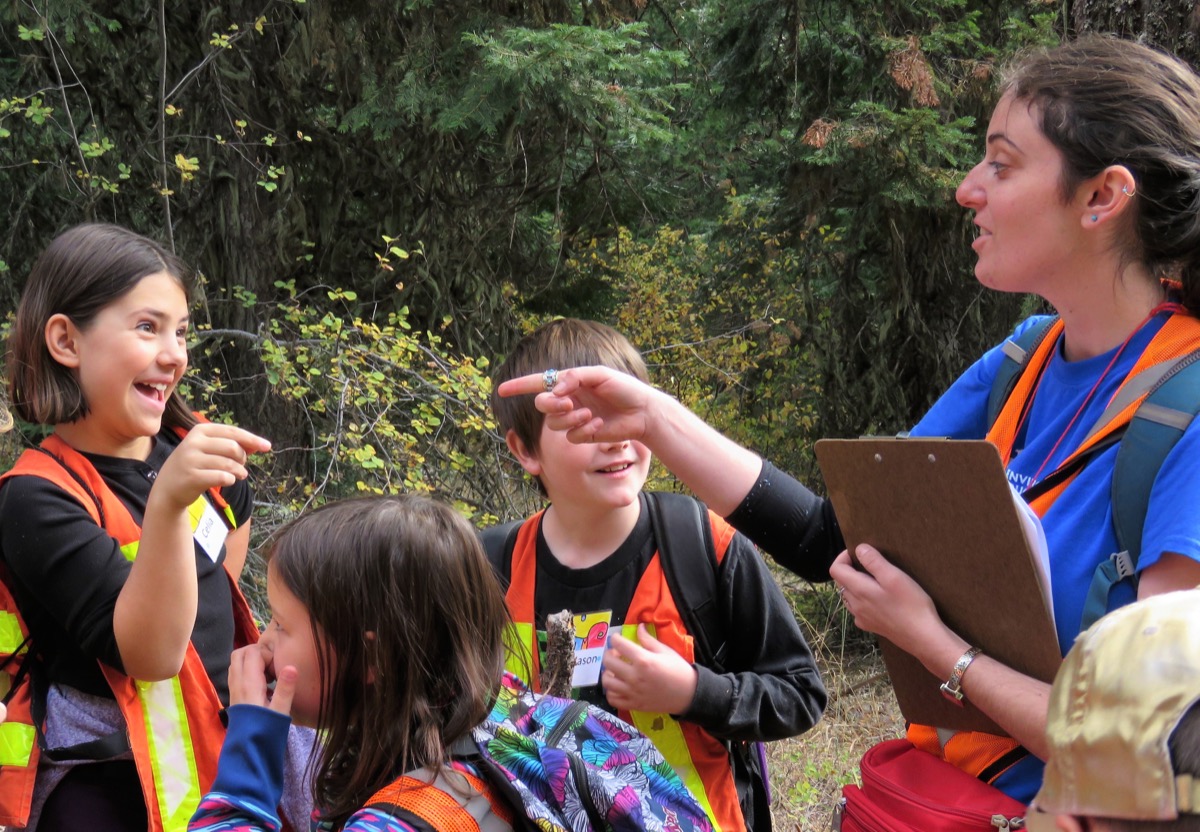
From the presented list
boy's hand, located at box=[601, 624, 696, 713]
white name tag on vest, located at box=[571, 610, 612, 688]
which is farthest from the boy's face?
boy's hand, located at box=[601, 624, 696, 713]

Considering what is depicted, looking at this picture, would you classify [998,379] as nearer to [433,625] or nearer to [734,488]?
[734,488]

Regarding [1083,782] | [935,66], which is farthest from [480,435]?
[1083,782]

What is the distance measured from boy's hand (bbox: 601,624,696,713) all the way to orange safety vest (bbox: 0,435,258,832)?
0.87m

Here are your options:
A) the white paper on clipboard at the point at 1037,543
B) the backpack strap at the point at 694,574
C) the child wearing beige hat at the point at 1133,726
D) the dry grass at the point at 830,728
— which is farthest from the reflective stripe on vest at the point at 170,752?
the dry grass at the point at 830,728

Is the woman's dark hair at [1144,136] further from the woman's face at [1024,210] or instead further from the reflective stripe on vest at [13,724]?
the reflective stripe on vest at [13,724]

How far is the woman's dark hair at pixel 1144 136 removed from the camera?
1.78 metres

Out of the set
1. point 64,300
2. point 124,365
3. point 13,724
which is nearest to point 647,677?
point 13,724

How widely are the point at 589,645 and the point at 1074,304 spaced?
1.19 m

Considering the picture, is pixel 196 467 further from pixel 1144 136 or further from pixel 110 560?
pixel 1144 136

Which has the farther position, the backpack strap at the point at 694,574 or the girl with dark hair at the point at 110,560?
the backpack strap at the point at 694,574

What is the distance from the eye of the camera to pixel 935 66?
6465 millimetres

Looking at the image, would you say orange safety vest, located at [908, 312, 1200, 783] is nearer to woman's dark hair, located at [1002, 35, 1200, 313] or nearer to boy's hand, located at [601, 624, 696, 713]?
woman's dark hair, located at [1002, 35, 1200, 313]

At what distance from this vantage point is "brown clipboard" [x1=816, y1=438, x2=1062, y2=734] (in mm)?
1601

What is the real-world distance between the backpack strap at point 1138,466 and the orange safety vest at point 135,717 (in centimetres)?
173
